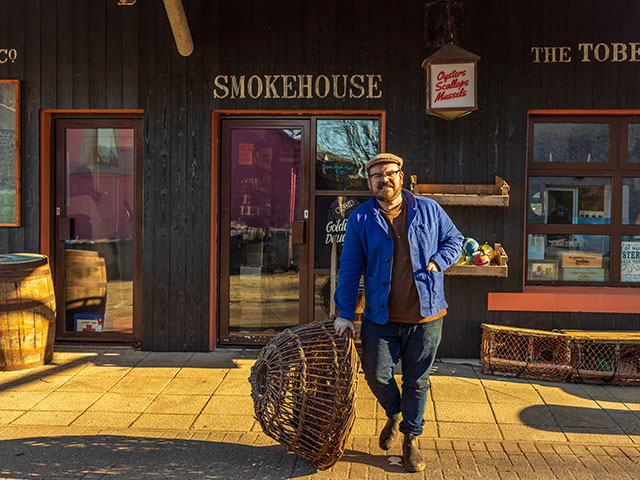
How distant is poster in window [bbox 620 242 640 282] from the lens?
6438 mm

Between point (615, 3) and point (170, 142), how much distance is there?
460 centimetres

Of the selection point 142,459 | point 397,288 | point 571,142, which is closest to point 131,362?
point 142,459

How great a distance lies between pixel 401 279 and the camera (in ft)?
13.1

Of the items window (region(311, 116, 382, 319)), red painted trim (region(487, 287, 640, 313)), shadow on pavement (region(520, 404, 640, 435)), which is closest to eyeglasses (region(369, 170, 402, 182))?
shadow on pavement (region(520, 404, 640, 435))

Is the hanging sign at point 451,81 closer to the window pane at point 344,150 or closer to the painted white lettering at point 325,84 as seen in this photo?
the window pane at point 344,150

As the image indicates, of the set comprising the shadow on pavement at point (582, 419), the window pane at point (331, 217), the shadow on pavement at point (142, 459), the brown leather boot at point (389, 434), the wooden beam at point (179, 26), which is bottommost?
the shadow on pavement at point (142, 459)

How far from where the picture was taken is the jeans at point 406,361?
397 centimetres

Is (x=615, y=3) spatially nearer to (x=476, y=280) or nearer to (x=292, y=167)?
(x=476, y=280)

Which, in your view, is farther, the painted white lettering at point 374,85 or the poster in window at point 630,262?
the poster in window at point 630,262

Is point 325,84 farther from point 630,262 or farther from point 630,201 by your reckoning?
point 630,262

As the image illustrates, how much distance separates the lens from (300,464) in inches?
158

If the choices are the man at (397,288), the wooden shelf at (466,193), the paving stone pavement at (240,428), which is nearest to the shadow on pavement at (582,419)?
the paving stone pavement at (240,428)

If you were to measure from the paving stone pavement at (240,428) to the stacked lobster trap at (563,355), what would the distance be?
123mm

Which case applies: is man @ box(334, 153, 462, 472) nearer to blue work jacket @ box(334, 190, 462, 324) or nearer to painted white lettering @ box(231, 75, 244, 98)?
blue work jacket @ box(334, 190, 462, 324)
